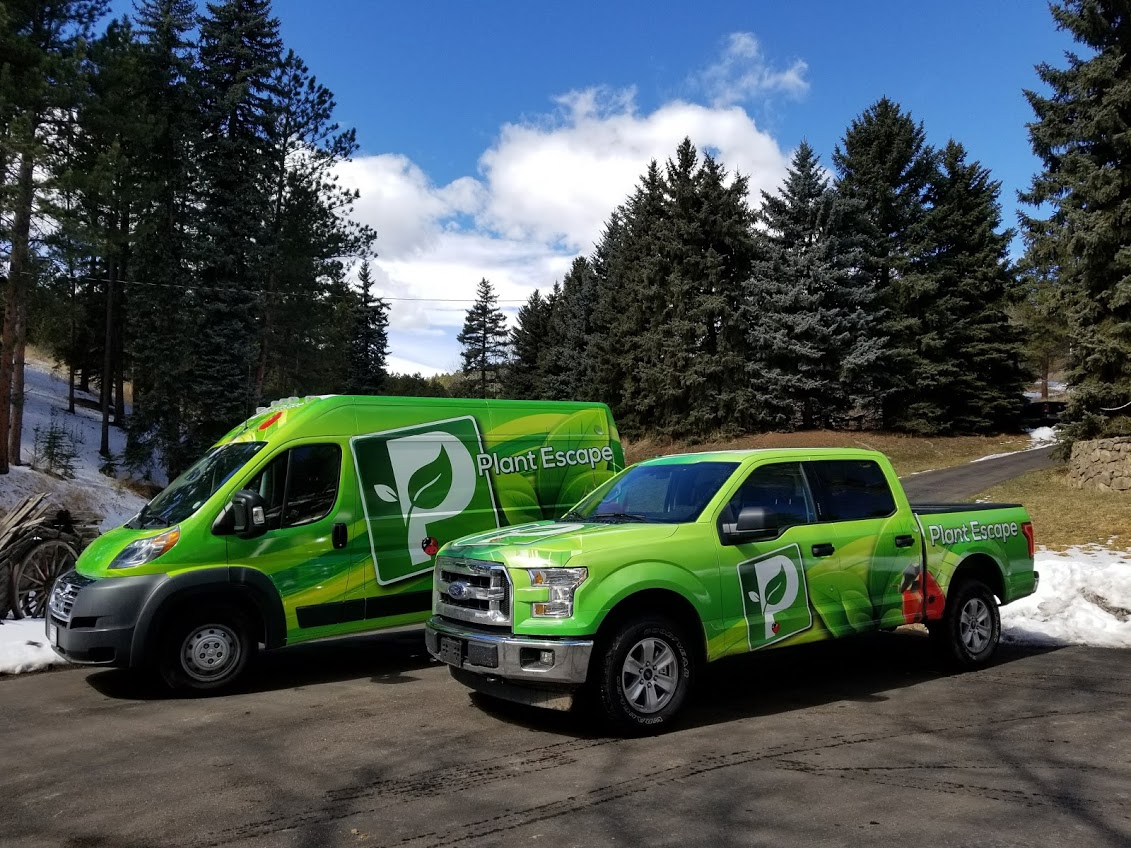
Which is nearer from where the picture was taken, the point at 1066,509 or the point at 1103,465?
the point at 1066,509

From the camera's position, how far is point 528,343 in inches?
2549

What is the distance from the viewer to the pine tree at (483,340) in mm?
78312

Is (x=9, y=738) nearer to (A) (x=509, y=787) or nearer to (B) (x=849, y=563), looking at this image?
(A) (x=509, y=787)

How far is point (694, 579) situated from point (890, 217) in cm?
3616

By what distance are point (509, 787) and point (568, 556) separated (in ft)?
4.65

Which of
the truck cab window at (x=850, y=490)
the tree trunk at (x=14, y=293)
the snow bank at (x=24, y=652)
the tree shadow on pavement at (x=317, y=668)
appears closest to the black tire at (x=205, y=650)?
the tree shadow on pavement at (x=317, y=668)

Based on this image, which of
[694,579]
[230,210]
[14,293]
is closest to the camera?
[694,579]

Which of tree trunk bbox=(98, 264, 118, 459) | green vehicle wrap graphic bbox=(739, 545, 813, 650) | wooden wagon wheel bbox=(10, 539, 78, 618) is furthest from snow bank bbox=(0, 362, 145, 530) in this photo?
green vehicle wrap graphic bbox=(739, 545, 813, 650)

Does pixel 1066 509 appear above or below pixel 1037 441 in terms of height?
below

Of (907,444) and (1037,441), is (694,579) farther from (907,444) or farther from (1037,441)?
(1037,441)

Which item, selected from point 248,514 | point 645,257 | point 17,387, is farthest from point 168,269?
point 248,514

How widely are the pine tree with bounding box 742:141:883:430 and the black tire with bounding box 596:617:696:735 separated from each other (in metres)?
29.4

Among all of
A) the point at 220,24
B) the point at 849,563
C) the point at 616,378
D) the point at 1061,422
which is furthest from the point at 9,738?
the point at 616,378

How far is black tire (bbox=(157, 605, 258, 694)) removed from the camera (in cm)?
698
